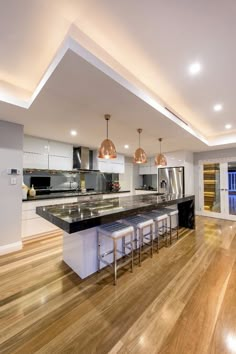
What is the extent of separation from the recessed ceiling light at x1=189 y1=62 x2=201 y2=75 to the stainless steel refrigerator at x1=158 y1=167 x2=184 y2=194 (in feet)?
12.3

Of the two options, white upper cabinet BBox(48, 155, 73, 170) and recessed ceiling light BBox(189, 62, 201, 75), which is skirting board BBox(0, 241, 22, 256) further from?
recessed ceiling light BBox(189, 62, 201, 75)

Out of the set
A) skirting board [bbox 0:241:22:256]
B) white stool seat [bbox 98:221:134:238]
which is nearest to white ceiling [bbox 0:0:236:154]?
white stool seat [bbox 98:221:134:238]

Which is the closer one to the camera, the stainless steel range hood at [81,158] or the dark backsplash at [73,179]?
the dark backsplash at [73,179]

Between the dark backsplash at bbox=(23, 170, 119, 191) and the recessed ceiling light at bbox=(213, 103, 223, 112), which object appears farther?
the dark backsplash at bbox=(23, 170, 119, 191)

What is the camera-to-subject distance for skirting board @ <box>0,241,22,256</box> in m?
2.80

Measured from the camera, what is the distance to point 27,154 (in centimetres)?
371

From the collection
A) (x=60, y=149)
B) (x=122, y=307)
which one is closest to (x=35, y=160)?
(x=60, y=149)

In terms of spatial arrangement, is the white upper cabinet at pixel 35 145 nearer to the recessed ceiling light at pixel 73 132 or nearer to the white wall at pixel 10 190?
the white wall at pixel 10 190

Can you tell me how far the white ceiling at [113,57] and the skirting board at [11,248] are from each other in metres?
2.20

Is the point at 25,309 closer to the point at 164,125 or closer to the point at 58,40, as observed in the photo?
the point at 58,40

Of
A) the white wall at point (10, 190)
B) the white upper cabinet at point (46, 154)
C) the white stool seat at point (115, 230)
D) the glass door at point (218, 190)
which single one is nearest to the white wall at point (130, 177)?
the glass door at point (218, 190)

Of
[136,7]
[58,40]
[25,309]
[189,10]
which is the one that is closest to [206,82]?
[189,10]

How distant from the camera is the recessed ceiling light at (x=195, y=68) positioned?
188 centimetres

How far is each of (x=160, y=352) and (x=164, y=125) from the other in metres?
2.94
